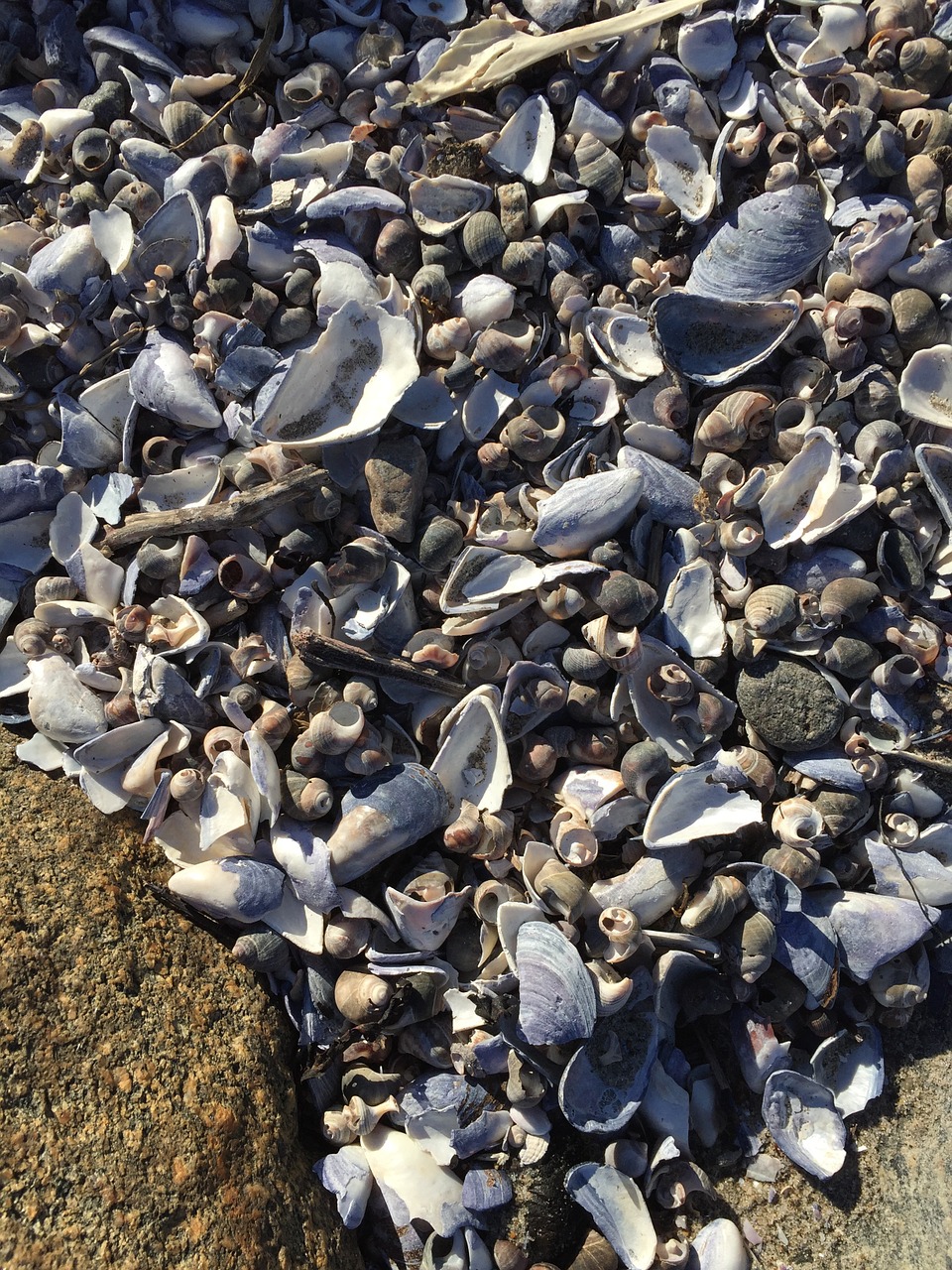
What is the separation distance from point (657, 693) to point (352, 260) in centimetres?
170

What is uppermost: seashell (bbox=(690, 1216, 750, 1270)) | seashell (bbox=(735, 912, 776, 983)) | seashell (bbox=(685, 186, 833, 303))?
seashell (bbox=(685, 186, 833, 303))

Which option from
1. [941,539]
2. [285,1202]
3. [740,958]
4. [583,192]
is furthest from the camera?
[583,192]

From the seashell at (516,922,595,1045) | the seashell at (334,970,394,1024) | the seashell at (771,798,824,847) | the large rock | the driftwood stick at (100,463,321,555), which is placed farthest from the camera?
the driftwood stick at (100,463,321,555)

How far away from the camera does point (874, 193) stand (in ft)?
9.29

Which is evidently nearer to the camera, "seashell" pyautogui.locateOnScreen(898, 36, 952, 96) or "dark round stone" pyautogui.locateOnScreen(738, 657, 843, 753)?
Result: "dark round stone" pyautogui.locateOnScreen(738, 657, 843, 753)

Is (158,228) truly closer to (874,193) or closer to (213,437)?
(213,437)

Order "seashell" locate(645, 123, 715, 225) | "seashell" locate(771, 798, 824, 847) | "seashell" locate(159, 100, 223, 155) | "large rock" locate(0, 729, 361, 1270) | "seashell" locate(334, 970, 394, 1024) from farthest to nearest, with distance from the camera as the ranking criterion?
"seashell" locate(159, 100, 223, 155) < "seashell" locate(645, 123, 715, 225) < "seashell" locate(771, 798, 824, 847) < "seashell" locate(334, 970, 394, 1024) < "large rock" locate(0, 729, 361, 1270)

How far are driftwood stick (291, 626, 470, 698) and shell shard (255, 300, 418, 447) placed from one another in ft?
2.02

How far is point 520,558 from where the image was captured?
2.63m

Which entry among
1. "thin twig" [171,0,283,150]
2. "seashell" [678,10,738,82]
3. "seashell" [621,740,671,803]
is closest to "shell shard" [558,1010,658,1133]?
"seashell" [621,740,671,803]

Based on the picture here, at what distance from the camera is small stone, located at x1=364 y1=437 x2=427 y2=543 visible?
8.62ft

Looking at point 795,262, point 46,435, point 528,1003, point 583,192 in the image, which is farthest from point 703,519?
point 46,435

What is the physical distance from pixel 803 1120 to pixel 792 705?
46.0 inches

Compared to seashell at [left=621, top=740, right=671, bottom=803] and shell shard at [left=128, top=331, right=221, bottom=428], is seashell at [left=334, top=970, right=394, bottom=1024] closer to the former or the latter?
seashell at [left=621, top=740, right=671, bottom=803]
